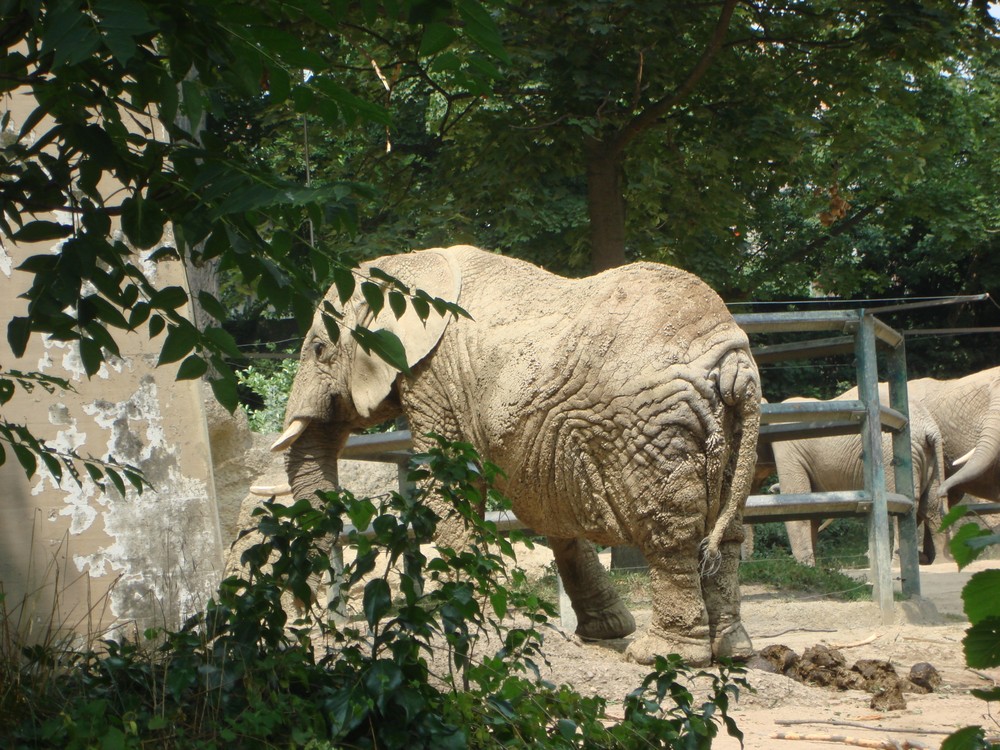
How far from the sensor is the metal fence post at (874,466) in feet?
27.0

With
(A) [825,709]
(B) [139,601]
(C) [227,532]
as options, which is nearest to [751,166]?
(C) [227,532]

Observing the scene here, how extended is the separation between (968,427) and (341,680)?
46.9ft

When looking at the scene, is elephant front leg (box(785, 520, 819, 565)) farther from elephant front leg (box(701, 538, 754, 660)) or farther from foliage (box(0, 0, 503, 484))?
foliage (box(0, 0, 503, 484))

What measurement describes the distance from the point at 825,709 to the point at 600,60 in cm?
560

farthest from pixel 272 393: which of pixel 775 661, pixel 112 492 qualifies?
pixel 775 661

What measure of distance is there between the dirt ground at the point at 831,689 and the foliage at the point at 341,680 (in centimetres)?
85

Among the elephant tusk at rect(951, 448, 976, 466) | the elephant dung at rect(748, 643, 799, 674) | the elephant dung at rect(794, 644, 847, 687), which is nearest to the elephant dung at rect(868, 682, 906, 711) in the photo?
the elephant dung at rect(794, 644, 847, 687)

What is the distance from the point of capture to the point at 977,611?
2031 mm

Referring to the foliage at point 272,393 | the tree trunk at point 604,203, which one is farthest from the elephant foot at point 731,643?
the foliage at point 272,393

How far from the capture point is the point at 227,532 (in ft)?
33.1

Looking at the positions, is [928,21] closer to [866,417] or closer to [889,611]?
[866,417]

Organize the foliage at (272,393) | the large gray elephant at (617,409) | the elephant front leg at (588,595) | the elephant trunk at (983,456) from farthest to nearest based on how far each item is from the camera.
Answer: the foliage at (272,393) < the elephant trunk at (983,456) < the elephant front leg at (588,595) < the large gray elephant at (617,409)

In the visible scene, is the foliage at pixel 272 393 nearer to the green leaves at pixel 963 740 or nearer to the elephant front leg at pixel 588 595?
the elephant front leg at pixel 588 595

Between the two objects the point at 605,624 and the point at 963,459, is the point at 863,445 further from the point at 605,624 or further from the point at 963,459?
the point at 963,459
